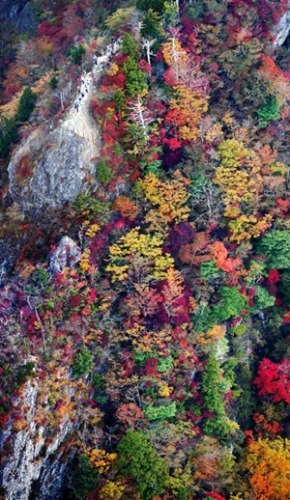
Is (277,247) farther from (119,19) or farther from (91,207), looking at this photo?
(119,19)

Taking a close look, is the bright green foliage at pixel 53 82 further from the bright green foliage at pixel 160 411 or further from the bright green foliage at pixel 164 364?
the bright green foliage at pixel 160 411

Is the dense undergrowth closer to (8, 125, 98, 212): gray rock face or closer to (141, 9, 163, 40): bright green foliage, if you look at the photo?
(141, 9, 163, 40): bright green foliage

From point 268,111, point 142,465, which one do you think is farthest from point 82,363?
point 268,111

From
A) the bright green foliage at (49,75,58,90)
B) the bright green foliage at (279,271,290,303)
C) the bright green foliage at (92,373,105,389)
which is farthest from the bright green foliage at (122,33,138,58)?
the bright green foliage at (92,373,105,389)

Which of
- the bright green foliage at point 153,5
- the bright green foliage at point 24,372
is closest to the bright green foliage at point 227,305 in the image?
the bright green foliage at point 24,372

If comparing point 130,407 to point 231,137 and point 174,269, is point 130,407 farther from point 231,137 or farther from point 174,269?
point 231,137
